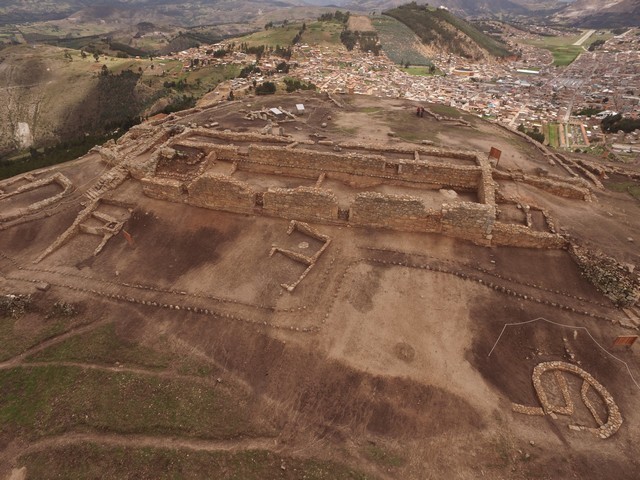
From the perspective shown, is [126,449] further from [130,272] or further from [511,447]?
[511,447]

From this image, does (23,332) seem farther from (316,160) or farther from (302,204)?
(316,160)

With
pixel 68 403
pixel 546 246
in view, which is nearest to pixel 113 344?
pixel 68 403

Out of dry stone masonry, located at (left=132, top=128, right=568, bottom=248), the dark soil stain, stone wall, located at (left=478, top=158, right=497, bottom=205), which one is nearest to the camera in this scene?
the dark soil stain

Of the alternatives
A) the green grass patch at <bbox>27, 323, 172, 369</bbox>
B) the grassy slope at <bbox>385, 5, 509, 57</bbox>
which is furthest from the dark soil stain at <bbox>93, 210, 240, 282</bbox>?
the grassy slope at <bbox>385, 5, 509, 57</bbox>

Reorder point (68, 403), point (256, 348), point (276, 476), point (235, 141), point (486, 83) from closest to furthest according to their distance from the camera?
point (276, 476) → point (68, 403) → point (256, 348) → point (235, 141) → point (486, 83)

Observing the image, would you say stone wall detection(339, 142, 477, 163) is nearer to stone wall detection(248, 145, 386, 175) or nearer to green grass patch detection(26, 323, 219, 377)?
stone wall detection(248, 145, 386, 175)

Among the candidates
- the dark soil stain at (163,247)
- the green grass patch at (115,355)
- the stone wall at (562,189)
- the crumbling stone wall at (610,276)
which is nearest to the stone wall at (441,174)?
the stone wall at (562,189)

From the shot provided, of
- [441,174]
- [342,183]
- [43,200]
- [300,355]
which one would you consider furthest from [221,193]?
[441,174]
